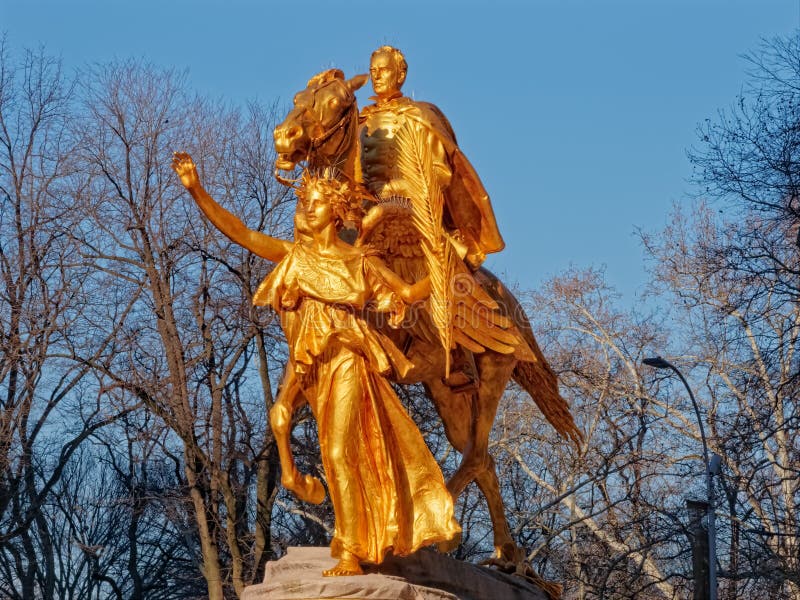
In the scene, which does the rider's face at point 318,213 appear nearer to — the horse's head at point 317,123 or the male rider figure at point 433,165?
the horse's head at point 317,123

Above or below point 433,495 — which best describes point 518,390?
above

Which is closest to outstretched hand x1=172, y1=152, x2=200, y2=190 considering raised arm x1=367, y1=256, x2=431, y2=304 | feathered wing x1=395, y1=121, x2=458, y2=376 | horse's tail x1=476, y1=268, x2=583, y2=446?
raised arm x1=367, y1=256, x2=431, y2=304

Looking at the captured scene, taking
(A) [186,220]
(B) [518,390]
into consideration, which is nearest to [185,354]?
(A) [186,220]

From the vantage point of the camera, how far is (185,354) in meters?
19.0

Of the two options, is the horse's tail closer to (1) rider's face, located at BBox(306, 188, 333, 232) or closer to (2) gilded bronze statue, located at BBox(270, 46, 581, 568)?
(2) gilded bronze statue, located at BBox(270, 46, 581, 568)

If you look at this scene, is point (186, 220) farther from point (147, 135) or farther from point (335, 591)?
point (335, 591)

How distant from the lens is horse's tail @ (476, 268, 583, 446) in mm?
10570

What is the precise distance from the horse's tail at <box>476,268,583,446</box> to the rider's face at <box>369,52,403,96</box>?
1458mm

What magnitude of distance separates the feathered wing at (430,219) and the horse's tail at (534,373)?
2.62ft

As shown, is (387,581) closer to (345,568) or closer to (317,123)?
(345,568)

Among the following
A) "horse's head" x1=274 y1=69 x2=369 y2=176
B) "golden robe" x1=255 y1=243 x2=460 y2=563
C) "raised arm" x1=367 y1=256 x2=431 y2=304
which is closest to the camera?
"golden robe" x1=255 y1=243 x2=460 y2=563

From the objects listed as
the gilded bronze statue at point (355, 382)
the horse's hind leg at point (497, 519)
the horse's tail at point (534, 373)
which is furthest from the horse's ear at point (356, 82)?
the horse's hind leg at point (497, 519)

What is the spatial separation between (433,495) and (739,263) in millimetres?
7644

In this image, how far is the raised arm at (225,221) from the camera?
935 centimetres
